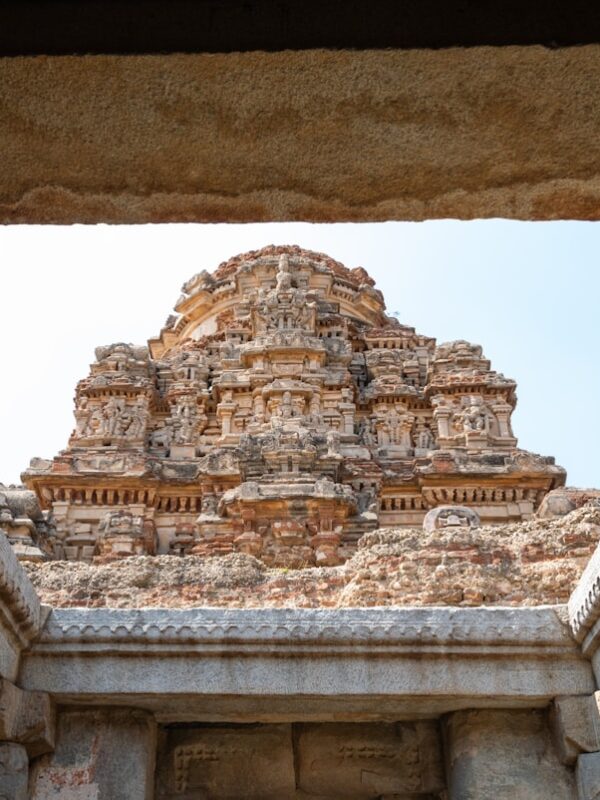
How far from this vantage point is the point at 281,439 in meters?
16.8

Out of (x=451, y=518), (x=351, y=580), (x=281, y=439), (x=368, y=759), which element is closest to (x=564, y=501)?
(x=451, y=518)

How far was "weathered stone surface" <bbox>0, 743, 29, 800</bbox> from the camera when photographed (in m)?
4.39

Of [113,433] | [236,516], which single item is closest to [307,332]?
[113,433]

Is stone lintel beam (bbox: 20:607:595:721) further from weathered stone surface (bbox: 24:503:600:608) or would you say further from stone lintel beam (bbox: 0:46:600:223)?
stone lintel beam (bbox: 0:46:600:223)

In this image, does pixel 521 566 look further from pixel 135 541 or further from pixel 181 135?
pixel 135 541

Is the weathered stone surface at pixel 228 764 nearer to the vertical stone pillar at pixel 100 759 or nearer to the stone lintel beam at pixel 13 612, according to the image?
the vertical stone pillar at pixel 100 759

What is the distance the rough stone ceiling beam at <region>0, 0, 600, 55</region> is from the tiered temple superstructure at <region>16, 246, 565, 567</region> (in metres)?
9.52

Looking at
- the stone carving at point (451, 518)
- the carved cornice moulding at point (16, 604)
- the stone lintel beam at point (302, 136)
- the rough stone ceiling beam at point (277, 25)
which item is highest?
the stone carving at point (451, 518)

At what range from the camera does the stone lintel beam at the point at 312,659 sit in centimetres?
469

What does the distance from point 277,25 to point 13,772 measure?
4168 mm

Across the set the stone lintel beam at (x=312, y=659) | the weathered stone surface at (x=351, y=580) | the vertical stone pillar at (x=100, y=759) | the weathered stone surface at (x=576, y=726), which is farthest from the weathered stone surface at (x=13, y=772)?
the weathered stone surface at (x=576, y=726)

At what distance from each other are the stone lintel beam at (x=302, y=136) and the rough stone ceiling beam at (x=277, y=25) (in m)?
0.03

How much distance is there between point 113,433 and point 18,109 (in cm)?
1840

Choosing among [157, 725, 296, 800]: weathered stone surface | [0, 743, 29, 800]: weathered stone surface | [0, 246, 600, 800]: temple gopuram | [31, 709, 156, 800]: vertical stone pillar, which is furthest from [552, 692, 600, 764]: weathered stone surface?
A: [0, 743, 29, 800]: weathered stone surface
